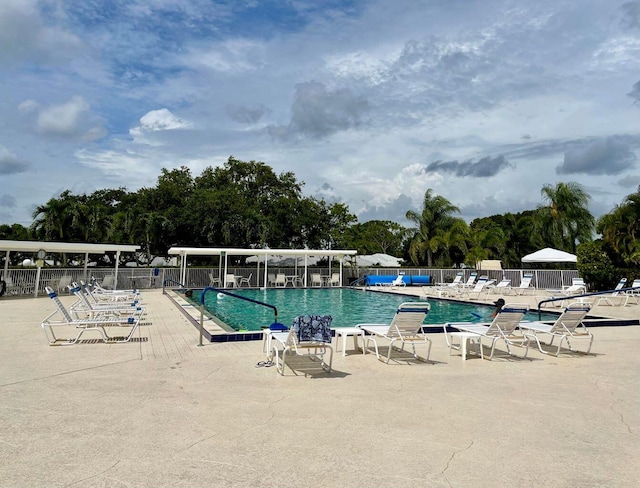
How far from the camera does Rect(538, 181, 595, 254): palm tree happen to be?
32.1 metres

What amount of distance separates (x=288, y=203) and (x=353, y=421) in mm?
33538

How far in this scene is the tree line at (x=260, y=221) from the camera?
29.9 meters

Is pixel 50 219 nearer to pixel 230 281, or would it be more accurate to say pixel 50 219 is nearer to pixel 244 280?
pixel 230 281

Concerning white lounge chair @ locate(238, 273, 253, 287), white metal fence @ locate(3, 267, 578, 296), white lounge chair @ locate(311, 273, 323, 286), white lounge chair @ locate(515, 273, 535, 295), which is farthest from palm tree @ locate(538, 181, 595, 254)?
white lounge chair @ locate(238, 273, 253, 287)

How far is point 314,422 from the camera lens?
13.4 ft

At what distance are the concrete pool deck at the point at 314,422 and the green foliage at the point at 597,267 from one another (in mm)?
16685

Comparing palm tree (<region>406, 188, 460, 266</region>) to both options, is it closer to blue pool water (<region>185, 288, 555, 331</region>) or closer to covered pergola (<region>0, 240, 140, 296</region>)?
blue pool water (<region>185, 288, 555, 331</region>)

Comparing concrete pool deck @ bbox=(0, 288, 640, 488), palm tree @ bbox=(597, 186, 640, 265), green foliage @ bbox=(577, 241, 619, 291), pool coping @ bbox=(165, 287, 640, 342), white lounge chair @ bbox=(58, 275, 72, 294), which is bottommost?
concrete pool deck @ bbox=(0, 288, 640, 488)

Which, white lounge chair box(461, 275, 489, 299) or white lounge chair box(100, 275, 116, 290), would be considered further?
white lounge chair box(100, 275, 116, 290)

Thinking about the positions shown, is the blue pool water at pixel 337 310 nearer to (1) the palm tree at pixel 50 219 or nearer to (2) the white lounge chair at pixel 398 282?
(2) the white lounge chair at pixel 398 282

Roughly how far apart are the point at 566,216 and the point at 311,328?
31.9 metres

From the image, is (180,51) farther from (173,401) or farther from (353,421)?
(353,421)

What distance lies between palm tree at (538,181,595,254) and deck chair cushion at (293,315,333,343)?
31.5 metres

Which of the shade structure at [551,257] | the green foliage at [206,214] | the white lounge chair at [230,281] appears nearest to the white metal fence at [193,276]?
the white lounge chair at [230,281]
